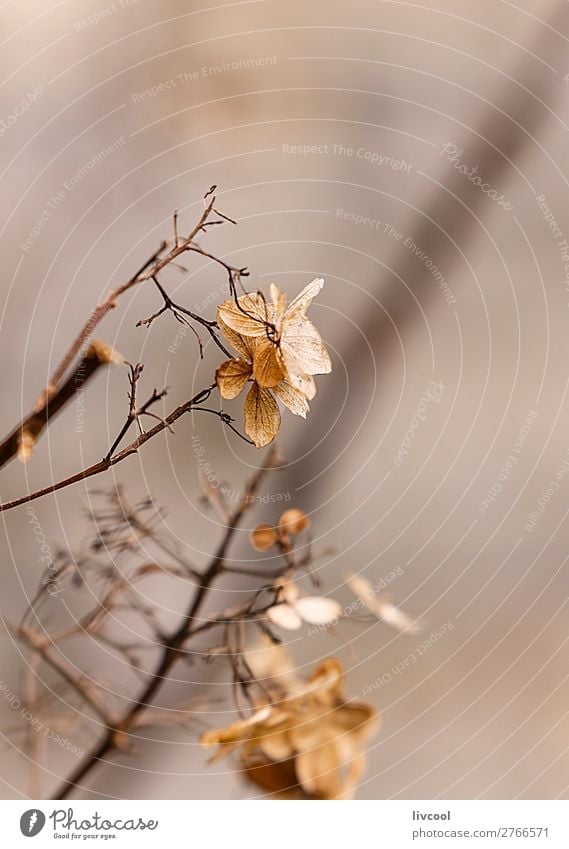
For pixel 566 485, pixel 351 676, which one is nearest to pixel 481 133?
pixel 566 485

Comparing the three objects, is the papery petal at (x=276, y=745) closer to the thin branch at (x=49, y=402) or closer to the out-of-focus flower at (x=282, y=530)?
the out-of-focus flower at (x=282, y=530)

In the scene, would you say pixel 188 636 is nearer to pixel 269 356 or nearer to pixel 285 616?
pixel 285 616

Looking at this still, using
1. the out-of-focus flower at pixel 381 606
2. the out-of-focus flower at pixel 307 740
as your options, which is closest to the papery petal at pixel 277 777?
the out-of-focus flower at pixel 307 740

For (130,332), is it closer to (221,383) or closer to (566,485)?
(221,383)
